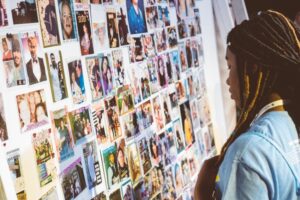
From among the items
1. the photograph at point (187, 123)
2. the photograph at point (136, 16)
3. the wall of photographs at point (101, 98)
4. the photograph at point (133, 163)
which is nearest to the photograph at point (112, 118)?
the wall of photographs at point (101, 98)

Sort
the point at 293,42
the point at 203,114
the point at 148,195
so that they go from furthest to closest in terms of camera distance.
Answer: the point at 203,114 → the point at 148,195 → the point at 293,42

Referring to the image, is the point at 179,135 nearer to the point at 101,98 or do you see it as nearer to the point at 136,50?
the point at 136,50

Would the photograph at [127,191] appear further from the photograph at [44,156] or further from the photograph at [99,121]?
the photograph at [44,156]

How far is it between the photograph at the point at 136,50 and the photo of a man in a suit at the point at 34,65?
0.57m

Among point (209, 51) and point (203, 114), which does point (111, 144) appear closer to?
point (203, 114)

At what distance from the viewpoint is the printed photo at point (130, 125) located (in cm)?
188

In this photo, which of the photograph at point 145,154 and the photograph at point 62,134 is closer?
the photograph at point 62,134

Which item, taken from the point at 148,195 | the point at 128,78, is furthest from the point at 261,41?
the point at 148,195

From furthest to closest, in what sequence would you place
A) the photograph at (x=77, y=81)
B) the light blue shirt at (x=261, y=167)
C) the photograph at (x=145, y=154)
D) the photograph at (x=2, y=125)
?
the photograph at (x=145, y=154) → the photograph at (x=77, y=81) → the light blue shirt at (x=261, y=167) → the photograph at (x=2, y=125)

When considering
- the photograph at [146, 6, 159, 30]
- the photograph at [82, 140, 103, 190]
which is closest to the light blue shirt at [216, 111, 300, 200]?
the photograph at [82, 140, 103, 190]

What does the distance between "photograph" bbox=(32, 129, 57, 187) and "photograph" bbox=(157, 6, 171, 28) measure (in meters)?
0.95

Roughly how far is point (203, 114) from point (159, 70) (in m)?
0.68

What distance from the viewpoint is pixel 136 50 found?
6.48 ft

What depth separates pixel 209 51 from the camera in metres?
2.89
